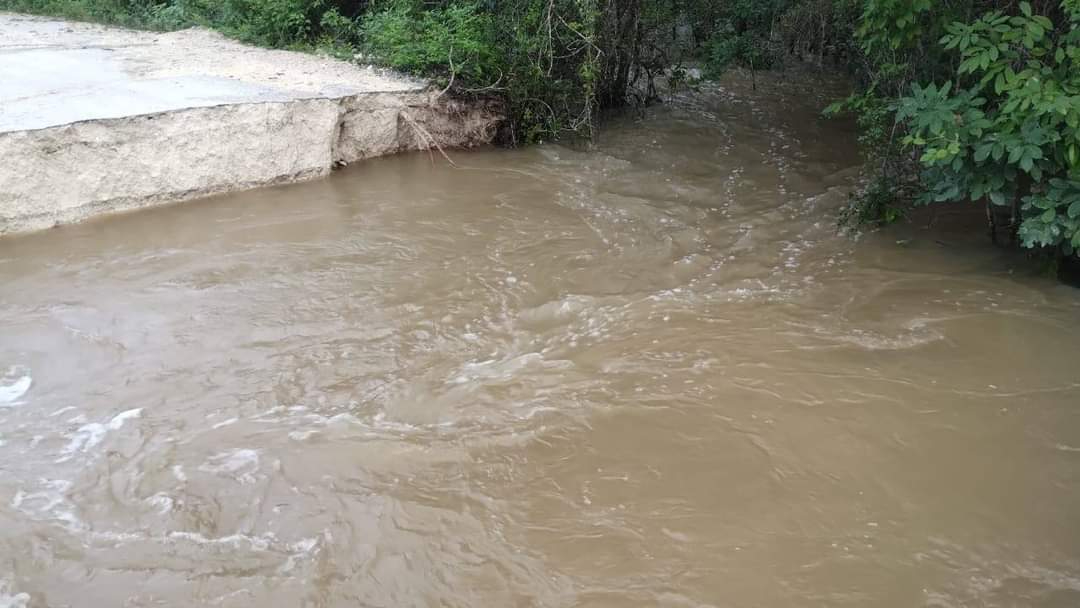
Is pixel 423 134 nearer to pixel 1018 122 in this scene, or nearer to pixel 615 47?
pixel 615 47

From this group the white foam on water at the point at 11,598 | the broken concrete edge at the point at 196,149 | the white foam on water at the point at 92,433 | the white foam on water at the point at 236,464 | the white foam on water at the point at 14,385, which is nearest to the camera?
the white foam on water at the point at 11,598

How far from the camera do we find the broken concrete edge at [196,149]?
619cm

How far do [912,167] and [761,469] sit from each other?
12.7 feet

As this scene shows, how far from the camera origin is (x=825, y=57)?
12.8 m

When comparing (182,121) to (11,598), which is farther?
(182,121)

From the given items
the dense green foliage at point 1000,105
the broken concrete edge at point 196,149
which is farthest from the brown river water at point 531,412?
the dense green foliage at point 1000,105

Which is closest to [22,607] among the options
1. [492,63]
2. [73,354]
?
[73,354]

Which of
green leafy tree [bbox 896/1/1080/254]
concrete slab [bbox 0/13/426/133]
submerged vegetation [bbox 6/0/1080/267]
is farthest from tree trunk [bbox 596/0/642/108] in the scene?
green leafy tree [bbox 896/1/1080/254]

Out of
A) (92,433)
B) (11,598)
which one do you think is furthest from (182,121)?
(11,598)

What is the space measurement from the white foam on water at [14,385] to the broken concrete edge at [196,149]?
2221 mm

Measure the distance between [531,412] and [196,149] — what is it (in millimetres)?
4435

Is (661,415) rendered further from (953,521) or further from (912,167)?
(912,167)

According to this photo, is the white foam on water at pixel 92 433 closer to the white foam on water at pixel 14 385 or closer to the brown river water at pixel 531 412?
the brown river water at pixel 531 412

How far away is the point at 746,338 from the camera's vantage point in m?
4.73
